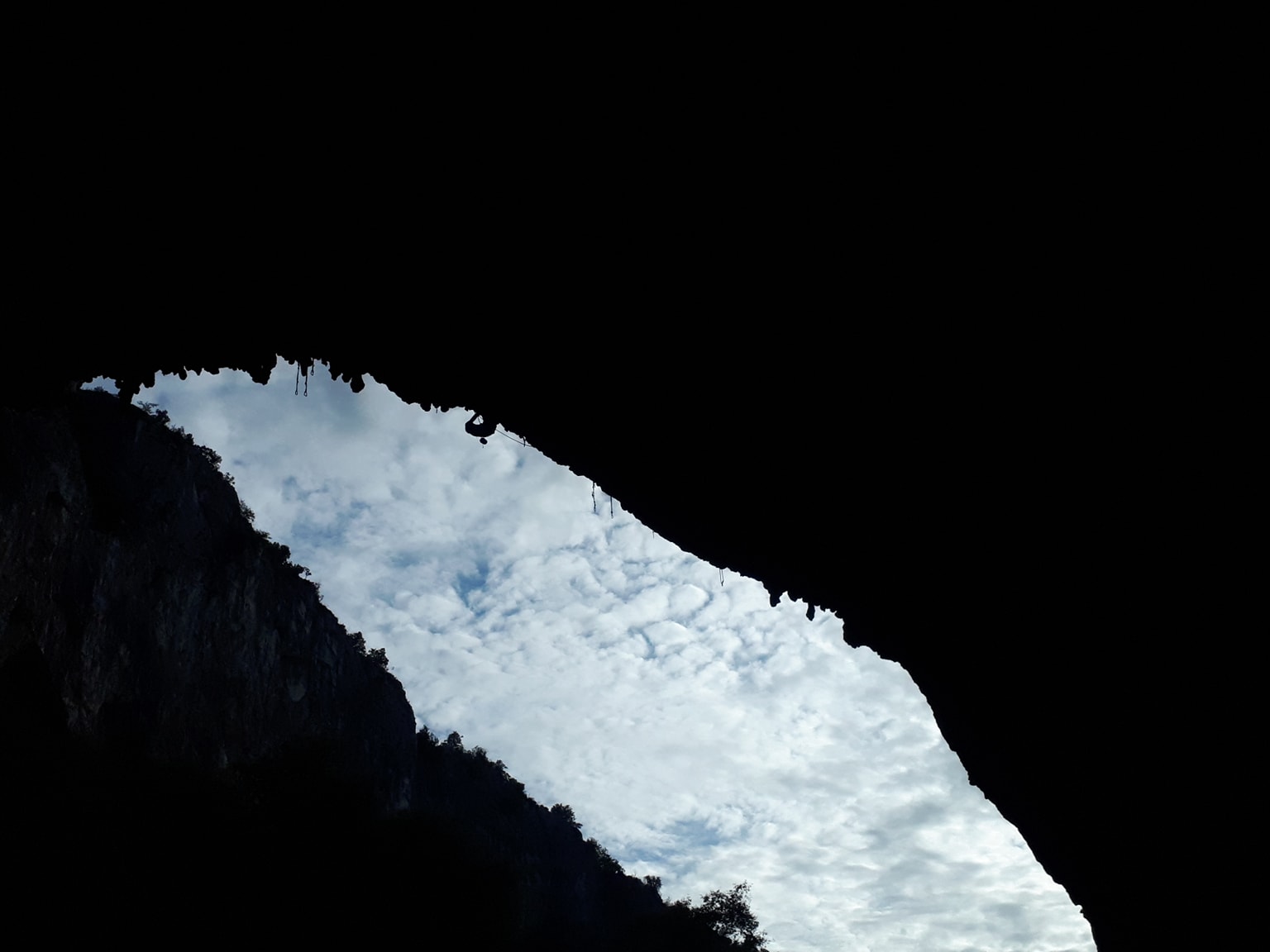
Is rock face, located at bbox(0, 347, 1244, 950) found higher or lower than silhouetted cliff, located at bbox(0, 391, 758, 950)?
lower

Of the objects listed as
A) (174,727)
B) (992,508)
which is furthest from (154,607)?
Answer: (992,508)

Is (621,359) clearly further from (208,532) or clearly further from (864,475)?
(208,532)

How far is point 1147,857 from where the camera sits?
3.85 meters

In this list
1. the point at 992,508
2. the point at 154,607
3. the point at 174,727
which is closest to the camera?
the point at 992,508

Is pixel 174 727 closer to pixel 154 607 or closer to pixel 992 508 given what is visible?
pixel 154 607

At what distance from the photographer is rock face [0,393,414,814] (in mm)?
32938

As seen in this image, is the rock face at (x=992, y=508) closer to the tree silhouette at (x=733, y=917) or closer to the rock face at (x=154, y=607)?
the rock face at (x=154, y=607)

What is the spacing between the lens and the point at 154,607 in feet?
134

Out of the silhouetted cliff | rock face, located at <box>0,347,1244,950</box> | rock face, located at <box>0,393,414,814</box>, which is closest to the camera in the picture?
rock face, located at <box>0,347,1244,950</box>

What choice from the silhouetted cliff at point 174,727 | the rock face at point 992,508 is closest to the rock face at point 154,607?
the silhouetted cliff at point 174,727

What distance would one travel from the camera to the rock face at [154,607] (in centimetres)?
3294

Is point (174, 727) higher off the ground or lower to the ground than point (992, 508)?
higher

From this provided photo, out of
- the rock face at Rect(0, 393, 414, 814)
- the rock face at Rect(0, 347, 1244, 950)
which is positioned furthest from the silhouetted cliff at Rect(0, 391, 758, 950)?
the rock face at Rect(0, 347, 1244, 950)

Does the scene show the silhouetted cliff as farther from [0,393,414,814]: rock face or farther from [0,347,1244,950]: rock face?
[0,347,1244,950]: rock face
